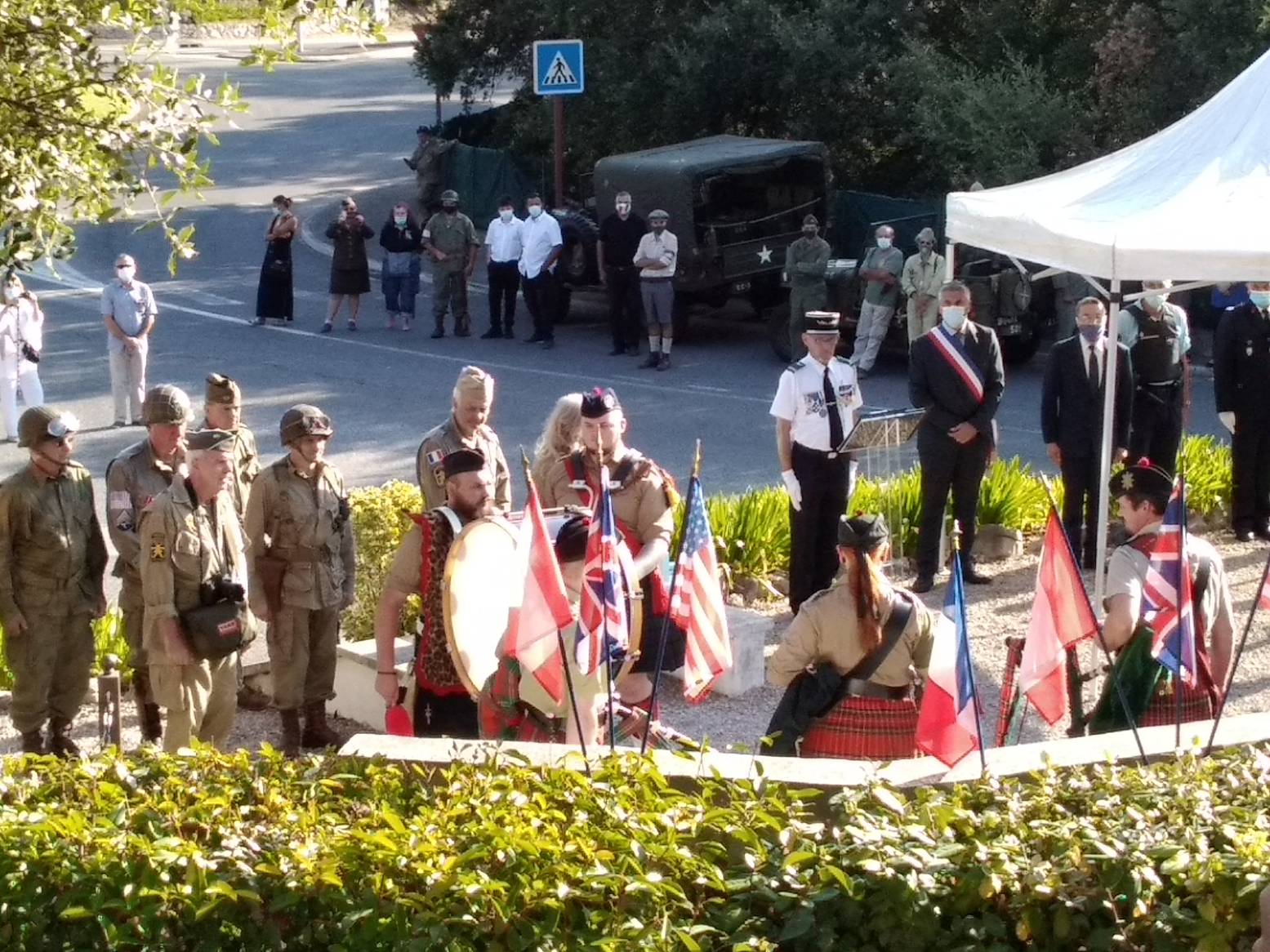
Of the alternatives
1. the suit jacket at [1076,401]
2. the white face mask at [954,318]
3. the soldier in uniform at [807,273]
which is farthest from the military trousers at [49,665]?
the soldier in uniform at [807,273]

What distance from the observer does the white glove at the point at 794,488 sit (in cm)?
1046

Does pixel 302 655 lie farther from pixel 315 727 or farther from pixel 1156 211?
pixel 1156 211

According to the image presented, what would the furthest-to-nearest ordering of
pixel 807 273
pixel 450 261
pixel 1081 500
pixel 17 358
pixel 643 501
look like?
pixel 450 261 → pixel 807 273 → pixel 17 358 → pixel 1081 500 → pixel 643 501

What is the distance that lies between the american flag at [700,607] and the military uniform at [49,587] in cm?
311

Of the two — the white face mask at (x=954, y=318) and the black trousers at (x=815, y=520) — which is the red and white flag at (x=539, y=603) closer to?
the black trousers at (x=815, y=520)

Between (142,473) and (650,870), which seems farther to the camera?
(142,473)

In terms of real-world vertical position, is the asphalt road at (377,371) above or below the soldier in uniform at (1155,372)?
below

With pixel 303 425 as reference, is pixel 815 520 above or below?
below

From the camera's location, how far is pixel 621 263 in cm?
2142

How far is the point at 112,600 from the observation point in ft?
36.9

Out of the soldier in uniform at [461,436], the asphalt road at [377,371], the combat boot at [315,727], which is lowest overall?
the combat boot at [315,727]


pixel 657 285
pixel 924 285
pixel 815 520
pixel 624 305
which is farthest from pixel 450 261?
pixel 815 520

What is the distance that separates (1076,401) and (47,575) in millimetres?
6299

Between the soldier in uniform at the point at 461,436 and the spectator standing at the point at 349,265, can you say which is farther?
the spectator standing at the point at 349,265
